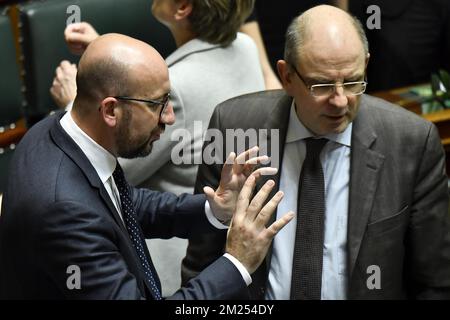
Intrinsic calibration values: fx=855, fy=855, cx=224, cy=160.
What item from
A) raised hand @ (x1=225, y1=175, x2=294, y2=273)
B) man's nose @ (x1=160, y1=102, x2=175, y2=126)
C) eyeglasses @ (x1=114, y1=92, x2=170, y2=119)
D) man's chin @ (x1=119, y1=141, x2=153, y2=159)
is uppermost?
eyeglasses @ (x1=114, y1=92, x2=170, y2=119)

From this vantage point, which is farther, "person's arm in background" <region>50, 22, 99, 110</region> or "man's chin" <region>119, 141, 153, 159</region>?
"person's arm in background" <region>50, 22, 99, 110</region>

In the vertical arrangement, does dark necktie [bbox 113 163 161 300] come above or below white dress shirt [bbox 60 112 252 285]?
below

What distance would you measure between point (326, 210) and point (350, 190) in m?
0.07

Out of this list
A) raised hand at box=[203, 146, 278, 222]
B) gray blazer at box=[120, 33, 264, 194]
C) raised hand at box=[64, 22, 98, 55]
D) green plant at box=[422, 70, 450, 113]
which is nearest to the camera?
raised hand at box=[203, 146, 278, 222]

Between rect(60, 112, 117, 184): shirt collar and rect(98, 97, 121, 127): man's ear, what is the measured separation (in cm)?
6

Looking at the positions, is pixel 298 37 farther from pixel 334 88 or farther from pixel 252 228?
pixel 252 228

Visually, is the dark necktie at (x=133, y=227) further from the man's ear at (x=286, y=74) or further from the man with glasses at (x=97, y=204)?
the man's ear at (x=286, y=74)

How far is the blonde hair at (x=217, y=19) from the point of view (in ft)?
7.48

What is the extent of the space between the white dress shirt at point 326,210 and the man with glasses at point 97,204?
23 centimetres

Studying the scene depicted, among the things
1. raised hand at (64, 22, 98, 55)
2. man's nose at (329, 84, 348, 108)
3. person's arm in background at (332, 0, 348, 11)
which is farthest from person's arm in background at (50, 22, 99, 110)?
person's arm in background at (332, 0, 348, 11)

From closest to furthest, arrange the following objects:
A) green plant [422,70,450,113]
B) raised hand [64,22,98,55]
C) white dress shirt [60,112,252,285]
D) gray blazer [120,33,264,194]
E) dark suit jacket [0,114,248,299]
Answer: dark suit jacket [0,114,248,299]
white dress shirt [60,112,252,285]
gray blazer [120,33,264,194]
raised hand [64,22,98,55]
green plant [422,70,450,113]

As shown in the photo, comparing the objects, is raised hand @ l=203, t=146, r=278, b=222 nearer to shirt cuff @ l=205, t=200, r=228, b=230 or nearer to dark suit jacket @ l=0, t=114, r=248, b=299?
shirt cuff @ l=205, t=200, r=228, b=230

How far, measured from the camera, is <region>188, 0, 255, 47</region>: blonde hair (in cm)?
228

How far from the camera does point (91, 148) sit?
1.67 m
